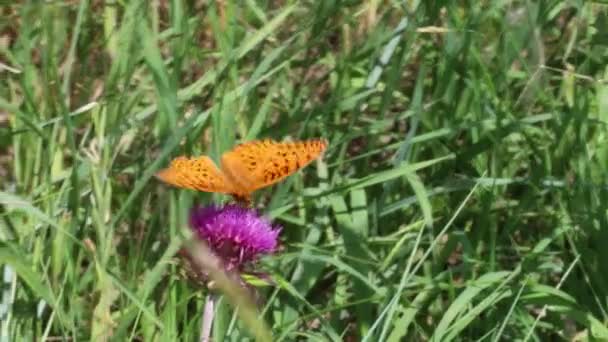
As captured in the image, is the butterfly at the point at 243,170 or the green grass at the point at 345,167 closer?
the butterfly at the point at 243,170

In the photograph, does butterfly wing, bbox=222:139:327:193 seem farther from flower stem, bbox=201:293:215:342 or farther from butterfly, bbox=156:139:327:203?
flower stem, bbox=201:293:215:342

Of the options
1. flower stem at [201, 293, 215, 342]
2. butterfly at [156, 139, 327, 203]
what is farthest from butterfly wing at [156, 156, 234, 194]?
flower stem at [201, 293, 215, 342]

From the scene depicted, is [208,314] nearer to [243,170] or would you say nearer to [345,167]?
[243,170]

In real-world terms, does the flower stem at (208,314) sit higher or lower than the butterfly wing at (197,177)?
lower

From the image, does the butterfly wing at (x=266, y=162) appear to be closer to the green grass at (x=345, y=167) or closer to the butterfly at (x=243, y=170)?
the butterfly at (x=243, y=170)

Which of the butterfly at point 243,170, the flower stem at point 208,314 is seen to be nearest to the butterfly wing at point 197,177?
the butterfly at point 243,170

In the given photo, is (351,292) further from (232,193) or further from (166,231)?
(232,193)

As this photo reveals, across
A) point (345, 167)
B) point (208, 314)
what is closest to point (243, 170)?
Result: point (208, 314)
